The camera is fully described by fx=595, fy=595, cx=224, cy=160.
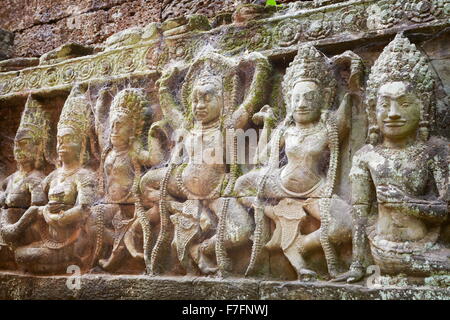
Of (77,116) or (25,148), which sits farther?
(25,148)

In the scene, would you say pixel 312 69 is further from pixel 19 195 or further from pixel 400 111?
pixel 19 195

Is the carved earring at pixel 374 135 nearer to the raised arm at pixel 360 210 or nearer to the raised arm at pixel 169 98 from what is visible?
the raised arm at pixel 360 210

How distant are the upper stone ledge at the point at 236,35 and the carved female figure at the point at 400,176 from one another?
254 millimetres

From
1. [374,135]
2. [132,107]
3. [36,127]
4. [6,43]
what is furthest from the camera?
[6,43]

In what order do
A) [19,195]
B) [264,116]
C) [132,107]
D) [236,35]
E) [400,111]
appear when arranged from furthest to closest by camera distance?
[19,195] → [132,107] → [236,35] → [264,116] → [400,111]

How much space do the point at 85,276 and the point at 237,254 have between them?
138 cm

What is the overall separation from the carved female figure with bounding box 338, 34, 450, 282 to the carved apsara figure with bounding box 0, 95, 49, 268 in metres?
2.93

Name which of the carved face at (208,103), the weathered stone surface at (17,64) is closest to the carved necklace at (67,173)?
the carved face at (208,103)

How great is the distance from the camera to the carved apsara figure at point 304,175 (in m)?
3.86

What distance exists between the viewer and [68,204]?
198 inches

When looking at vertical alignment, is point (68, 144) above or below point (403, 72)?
below

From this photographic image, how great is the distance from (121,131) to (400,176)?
7.61 feet

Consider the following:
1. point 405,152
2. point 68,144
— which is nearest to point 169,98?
point 68,144

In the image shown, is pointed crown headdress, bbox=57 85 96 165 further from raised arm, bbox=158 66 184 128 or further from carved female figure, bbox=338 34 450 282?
carved female figure, bbox=338 34 450 282
